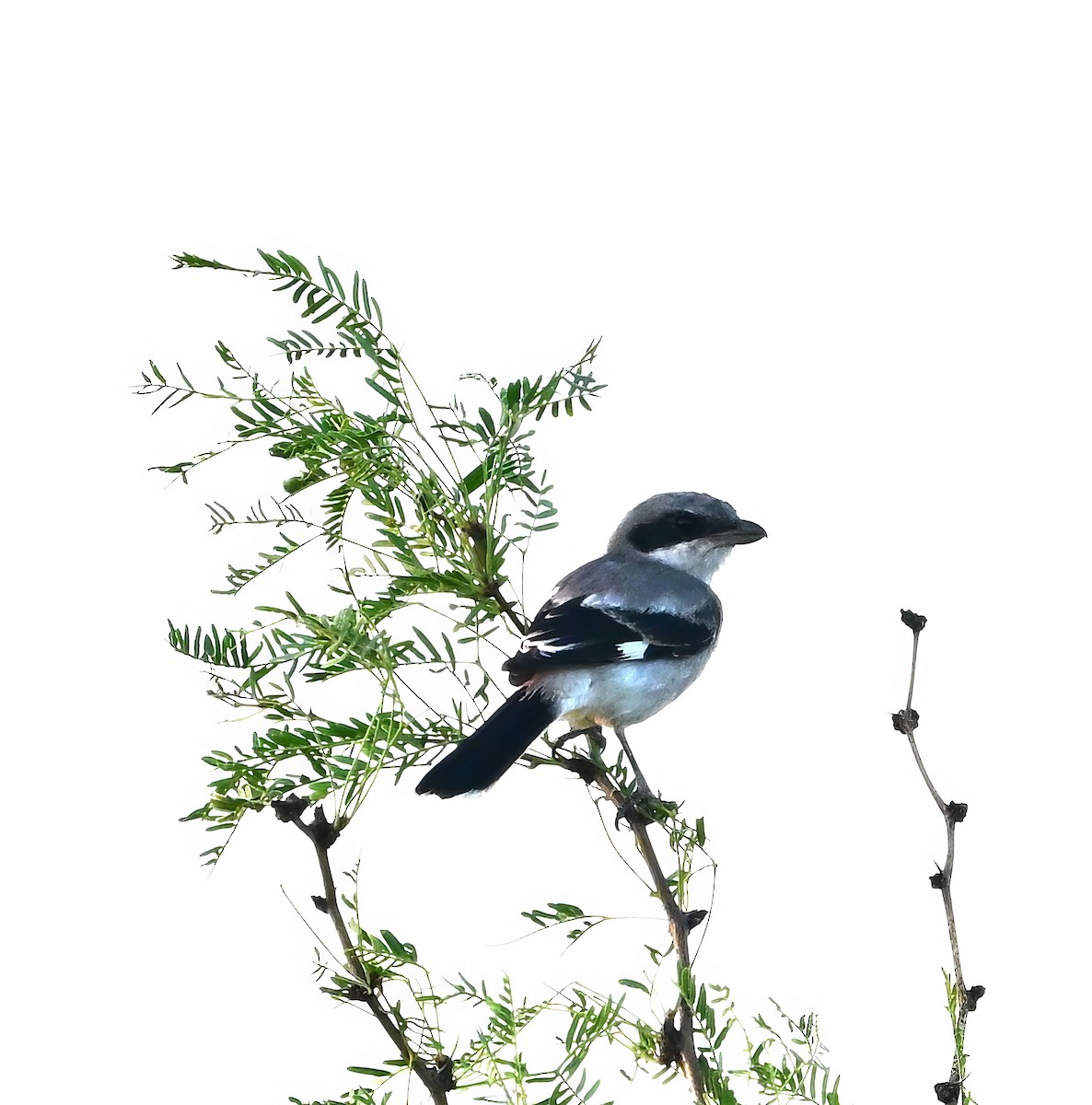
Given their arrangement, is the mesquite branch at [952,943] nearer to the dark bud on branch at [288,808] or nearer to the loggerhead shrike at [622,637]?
the loggerhead shrike at [622,637]

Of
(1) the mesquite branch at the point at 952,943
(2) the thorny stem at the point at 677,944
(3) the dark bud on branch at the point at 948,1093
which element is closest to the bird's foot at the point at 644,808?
(2) the thorny stem at the point at 677,944

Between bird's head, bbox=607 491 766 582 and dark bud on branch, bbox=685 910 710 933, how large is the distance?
44.6 inches

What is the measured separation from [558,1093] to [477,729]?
686mm

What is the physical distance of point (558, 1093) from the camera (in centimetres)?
226

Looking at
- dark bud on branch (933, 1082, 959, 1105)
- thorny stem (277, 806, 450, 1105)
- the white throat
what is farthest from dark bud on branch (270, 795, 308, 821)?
the white throat

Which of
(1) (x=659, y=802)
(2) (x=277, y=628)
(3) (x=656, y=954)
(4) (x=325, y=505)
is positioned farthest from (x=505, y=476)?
(3) (x=656, y=954)

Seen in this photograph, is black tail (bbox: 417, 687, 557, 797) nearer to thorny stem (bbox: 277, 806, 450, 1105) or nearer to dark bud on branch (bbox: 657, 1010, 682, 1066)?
thorny stem (bbox: 277, 806, 450, 1105)

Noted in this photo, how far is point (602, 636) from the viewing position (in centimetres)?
299

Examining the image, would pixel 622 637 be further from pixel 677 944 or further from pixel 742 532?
pixel 677 944

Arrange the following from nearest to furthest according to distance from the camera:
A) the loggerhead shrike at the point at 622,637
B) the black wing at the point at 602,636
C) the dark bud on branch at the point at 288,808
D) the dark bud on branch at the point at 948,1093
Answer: the dark bud on branch at the point at 288,808 → the dark bud on branch at the point at 948,1093 → the loggerhead shrike at the point at 622,637 → the black wing at the point at 602,636

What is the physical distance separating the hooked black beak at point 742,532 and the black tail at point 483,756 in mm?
980

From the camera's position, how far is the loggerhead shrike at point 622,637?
2.56m

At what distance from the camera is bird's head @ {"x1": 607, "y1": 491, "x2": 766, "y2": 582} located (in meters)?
3.37

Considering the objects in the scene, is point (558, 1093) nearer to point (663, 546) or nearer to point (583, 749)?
point (583, 749)
